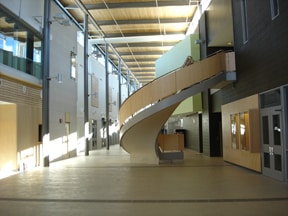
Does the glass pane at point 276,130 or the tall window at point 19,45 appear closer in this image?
the glass pane at point 276,130

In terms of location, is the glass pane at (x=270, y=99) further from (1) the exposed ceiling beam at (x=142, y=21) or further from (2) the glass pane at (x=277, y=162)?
(1) the exposed ceiling beam at (x=142, y=21)

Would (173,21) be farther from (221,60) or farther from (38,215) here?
(38,215)

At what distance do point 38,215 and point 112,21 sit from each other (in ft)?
60.3

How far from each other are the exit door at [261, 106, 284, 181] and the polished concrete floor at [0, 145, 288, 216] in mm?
360

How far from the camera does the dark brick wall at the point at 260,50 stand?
8.49 metres

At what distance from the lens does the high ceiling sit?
768 inches

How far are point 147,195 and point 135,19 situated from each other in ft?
55.5

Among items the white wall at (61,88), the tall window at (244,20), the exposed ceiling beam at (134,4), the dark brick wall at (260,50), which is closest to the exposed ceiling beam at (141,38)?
the exposed ceiling beam at (134,4)

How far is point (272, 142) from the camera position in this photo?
938 centimetres

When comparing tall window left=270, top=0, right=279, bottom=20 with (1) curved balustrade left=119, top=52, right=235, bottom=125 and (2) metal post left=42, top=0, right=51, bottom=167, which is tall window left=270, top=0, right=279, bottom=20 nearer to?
(1) curved balustrade left=119, top=52, right=235, bottom=125

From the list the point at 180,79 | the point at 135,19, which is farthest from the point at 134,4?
the point at 180,79

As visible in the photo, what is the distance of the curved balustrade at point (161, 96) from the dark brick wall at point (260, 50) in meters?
0.83

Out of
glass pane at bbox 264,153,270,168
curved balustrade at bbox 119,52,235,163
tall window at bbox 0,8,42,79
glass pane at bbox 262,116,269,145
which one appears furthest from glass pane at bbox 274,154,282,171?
tall window at bbox 0,8,42,79

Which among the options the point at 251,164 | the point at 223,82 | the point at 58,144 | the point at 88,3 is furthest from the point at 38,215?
the point at 88,3
